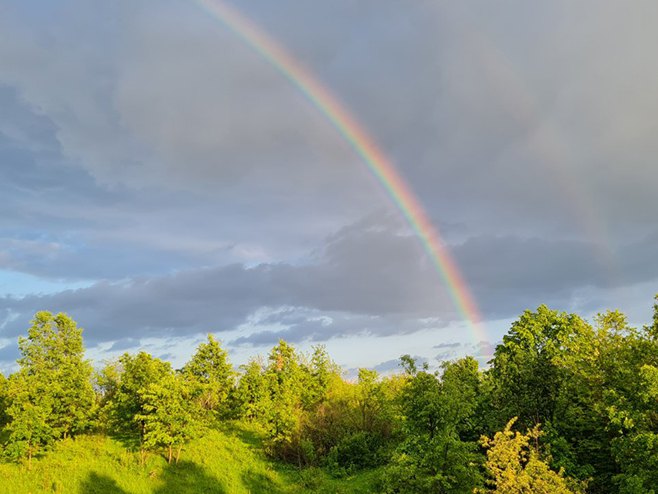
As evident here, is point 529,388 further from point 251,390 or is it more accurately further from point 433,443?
point 251,390

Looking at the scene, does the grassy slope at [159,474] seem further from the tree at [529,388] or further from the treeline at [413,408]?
the tree at [529,388]

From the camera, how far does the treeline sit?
22.7m

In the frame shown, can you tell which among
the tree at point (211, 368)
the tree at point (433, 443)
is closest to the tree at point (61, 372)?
the tree at point (211, 368)

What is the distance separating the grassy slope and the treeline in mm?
1857


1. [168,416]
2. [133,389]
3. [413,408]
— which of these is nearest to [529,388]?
[413,408]

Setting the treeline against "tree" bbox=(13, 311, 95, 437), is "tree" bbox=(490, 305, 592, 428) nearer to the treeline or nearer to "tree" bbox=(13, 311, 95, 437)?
the treeline

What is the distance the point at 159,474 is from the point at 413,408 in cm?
3113

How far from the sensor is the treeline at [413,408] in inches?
892

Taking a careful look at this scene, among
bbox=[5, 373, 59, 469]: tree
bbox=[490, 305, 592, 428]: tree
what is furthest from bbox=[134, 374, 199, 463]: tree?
bbox=[490, 305, 592, 428]: tree

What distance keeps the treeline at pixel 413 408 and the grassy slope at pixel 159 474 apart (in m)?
1.86

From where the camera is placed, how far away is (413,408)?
2544 centimetres

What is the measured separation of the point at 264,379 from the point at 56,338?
27408mm

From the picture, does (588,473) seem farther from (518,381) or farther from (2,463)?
(2,463)

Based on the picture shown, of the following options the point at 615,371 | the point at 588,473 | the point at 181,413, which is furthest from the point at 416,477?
the point at 181,413
